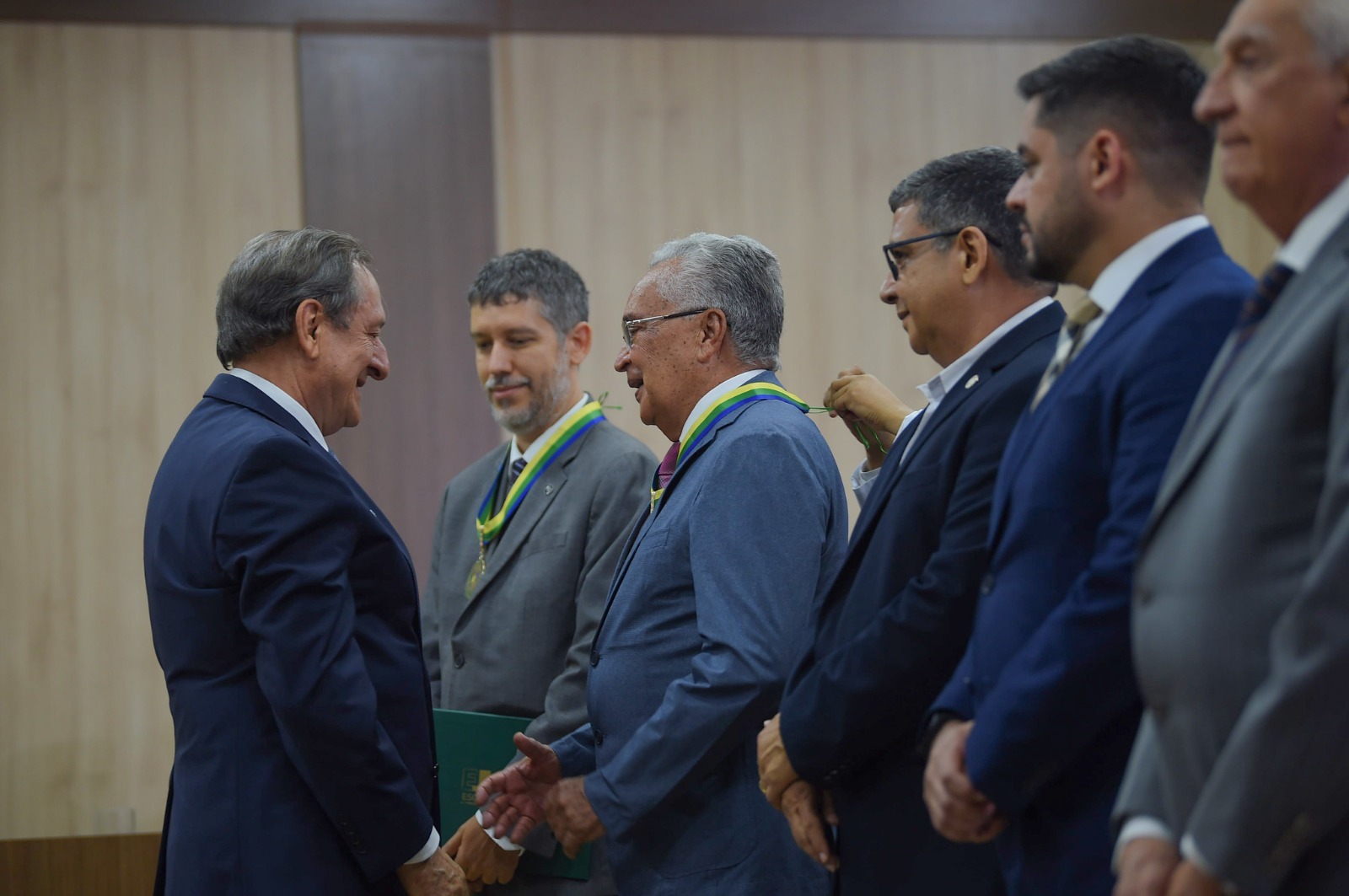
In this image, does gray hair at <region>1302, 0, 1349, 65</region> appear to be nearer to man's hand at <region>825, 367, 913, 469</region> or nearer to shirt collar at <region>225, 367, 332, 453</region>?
man's hand at <region>825, 367, 913, 469</region>

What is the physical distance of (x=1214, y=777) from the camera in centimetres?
110

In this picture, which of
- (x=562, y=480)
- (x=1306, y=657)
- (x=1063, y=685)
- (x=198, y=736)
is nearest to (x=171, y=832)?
(x=198, y=736)

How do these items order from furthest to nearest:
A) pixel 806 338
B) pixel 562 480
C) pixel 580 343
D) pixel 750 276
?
pixel 806 338 < pixel 580 343 < pixel 562 480 < pixel 750 276

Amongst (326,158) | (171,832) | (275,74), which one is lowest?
(171,832)

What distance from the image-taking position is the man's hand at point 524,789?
243 cm

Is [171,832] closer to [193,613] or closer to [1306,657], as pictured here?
[193,613]

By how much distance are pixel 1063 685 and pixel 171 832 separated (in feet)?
4.87

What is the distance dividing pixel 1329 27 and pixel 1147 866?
0.78 metres

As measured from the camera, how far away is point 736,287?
8.41 ft

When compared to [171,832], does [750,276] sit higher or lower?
higher

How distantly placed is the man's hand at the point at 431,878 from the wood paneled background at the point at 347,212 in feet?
8.76

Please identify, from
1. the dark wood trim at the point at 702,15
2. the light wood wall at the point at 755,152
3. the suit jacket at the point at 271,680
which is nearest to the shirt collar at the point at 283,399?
the suit jacket at the point at 271,680

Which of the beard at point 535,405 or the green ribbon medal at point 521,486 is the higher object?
the beard at point 535,405

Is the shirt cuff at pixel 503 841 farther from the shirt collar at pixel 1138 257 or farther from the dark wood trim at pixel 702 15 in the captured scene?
the dark wood trim at pixel 702 15
